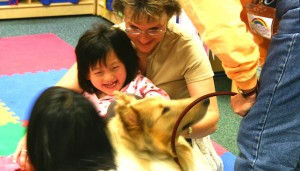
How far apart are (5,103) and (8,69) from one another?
688mm

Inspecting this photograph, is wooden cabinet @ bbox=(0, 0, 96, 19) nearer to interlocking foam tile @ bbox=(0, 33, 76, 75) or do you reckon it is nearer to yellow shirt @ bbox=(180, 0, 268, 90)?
interlocking foam tile @ bbox=(0, 33, 76, 75)

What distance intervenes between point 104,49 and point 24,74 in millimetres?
1952

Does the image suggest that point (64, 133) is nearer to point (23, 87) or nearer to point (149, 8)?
point (149, 8)

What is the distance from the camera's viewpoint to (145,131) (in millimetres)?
1520

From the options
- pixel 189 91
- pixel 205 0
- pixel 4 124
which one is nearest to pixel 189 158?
pixel 189 91

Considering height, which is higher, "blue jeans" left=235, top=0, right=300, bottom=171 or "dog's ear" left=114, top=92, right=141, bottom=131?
"blue jeans" left=235, top=0, right=300, bottom=171

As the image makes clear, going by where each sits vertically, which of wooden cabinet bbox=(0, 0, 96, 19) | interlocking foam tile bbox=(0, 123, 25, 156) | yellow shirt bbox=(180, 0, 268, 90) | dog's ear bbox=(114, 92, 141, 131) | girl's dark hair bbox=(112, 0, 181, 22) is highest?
yellow shirt bbox=(180, 0, 268, 90)

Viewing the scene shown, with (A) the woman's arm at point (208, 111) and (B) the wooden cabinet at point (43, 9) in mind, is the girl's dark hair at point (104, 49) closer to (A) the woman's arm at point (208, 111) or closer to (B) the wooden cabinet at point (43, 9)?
(A) the woman's arm at point (208, 111)

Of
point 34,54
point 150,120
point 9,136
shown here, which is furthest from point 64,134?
point 34,54

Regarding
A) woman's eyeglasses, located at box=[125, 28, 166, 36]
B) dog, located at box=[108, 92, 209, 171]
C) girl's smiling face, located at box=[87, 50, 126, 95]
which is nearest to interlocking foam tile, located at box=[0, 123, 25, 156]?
girl's smiling face, located at box=[87, 50, 126, 95]

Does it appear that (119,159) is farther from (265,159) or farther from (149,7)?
(149,7)

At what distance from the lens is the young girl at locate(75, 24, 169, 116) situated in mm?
2037

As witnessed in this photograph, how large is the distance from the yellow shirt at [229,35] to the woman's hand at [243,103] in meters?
0.04

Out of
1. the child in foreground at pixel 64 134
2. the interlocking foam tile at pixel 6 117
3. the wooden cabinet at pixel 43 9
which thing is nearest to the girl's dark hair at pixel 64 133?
the child in foreground at pixel 64 134
